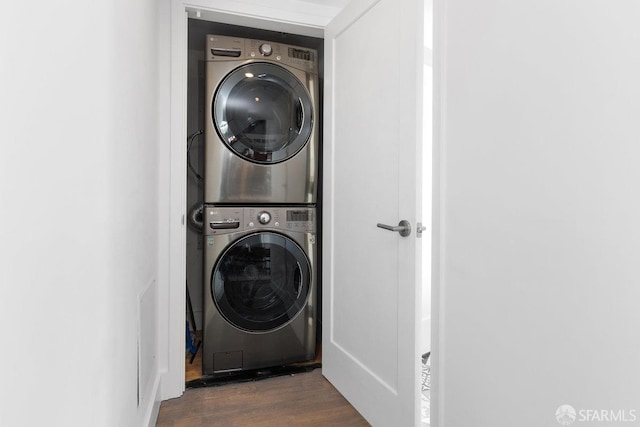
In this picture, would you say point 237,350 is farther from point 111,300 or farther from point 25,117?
point 25,117

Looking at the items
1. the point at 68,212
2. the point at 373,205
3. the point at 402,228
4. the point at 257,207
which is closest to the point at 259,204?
the point at 257,207

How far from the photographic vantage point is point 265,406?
186 centimetres

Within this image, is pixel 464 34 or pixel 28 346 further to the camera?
pixel 464 34

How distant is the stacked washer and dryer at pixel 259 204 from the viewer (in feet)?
7.04

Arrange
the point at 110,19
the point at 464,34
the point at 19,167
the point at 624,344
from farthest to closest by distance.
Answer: the point at 464,34, the point at 110,19, the point at 624,344, the point at 19,167

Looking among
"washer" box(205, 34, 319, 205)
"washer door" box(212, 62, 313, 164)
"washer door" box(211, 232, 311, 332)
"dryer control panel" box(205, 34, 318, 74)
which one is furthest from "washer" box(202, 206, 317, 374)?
"dryer control panel" box(205, 34, 318, 74)

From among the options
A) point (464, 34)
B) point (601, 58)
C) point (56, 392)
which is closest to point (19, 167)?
point (56, 392)

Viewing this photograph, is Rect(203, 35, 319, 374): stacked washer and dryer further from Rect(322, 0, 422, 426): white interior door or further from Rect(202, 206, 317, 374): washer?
Rect(322, 0, 422, 426): white interior door

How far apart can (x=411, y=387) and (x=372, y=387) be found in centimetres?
32

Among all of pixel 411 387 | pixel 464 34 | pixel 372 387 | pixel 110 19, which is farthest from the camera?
pixel 372 387

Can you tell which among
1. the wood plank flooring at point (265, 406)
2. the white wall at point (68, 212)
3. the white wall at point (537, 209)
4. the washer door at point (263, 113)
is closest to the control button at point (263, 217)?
Result: the washer door at point (263, 113)

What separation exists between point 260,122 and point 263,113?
0.06 metres

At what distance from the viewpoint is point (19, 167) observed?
0.48 m

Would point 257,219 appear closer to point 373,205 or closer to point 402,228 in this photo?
point 373,205
